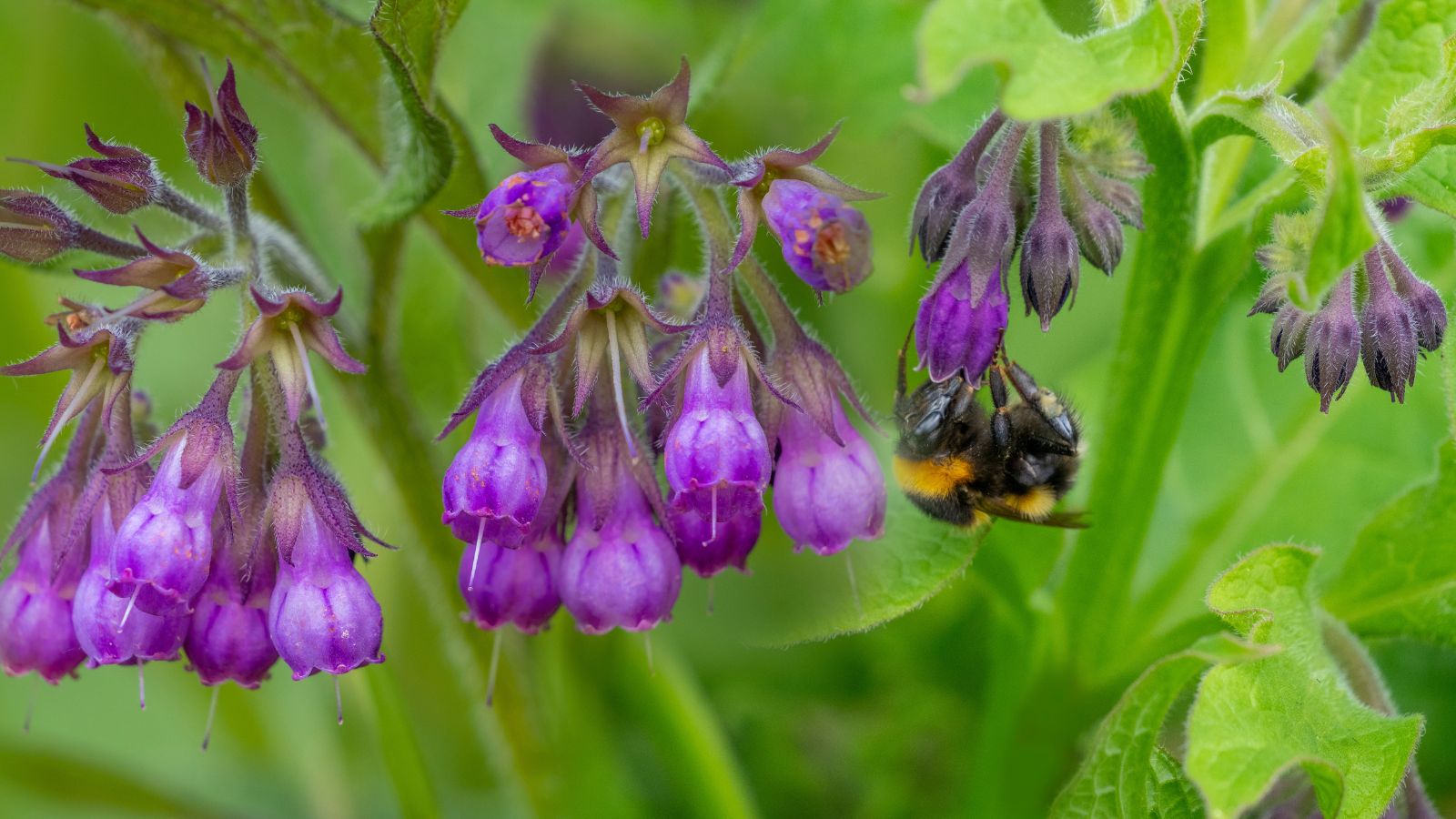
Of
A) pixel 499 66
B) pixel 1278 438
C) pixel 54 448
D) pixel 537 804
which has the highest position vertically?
pixel 499 66

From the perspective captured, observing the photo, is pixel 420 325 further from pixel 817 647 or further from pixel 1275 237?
pixel 1275 237

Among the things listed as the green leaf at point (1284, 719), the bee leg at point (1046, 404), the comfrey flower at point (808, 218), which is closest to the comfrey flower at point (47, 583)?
the comfrey flower at point (808, 218)

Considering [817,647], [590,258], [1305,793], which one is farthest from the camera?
[817,647]

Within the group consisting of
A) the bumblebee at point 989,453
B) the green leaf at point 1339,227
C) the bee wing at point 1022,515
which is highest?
the green leaf at point 1339,227

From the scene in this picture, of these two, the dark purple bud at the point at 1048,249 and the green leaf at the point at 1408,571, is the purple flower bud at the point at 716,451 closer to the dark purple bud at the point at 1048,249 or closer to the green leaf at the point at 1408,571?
the dark purple bud at the point at 1048,249

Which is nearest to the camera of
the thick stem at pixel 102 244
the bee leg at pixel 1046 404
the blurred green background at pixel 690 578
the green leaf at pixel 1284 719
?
the green leaf at pixel 1284 719

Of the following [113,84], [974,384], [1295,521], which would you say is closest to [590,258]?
[974,384]

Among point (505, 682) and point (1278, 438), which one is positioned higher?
point (1278, 438)

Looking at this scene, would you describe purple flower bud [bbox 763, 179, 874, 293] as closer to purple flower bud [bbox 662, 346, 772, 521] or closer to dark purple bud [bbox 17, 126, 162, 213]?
purple flower bud [bbox 662, 346, 772, 521]

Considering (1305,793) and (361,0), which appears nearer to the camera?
(1305,793)
